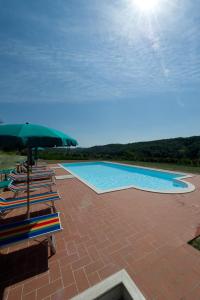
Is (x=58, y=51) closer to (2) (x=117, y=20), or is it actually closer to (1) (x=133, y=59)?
(2) (x=117, y=20)

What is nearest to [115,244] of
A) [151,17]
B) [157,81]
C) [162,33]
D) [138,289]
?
[138,289]

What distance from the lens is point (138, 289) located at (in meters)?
1.78

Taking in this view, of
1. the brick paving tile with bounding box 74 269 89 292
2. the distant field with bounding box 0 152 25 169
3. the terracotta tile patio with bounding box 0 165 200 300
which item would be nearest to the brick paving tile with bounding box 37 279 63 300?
the terracotta tile patio with bounding box 0 165 200 300

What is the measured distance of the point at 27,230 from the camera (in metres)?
2.41

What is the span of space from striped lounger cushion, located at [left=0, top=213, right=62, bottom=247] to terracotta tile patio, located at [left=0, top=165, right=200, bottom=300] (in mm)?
458

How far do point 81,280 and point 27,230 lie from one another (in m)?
1.18

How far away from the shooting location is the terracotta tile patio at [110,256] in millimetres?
1881

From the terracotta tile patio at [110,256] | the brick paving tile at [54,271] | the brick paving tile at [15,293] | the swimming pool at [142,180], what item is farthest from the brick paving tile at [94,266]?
the swimming pool at [142,180]

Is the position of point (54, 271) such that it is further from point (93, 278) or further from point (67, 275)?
point (93, 278)

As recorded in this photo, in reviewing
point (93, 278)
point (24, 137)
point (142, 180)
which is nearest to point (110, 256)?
point (93, 278)

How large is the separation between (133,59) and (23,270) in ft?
25.4

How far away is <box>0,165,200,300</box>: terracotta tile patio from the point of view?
74.0 inches

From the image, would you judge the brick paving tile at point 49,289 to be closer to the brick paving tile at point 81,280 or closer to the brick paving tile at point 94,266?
the brick paving tile at point 81,280

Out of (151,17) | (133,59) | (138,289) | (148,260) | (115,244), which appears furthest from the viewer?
(133,59)
